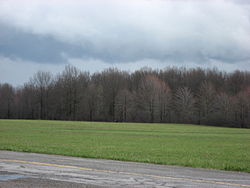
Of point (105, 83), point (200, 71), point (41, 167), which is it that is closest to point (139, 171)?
point (41, 167)

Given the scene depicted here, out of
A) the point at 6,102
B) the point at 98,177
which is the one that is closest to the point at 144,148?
the point at 98,177

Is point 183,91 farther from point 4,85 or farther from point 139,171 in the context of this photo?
point 139,171

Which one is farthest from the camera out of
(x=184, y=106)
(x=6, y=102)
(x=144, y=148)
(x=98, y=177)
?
(x=6, y=102)

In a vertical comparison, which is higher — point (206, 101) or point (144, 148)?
point (206, 101)

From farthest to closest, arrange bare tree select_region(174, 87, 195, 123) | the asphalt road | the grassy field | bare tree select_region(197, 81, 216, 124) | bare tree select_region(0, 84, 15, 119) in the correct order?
1. bare tree select_region(0, 84, 15, 119)
2. bare tree select_region(174, 87, 195, 123)
3. bare tree select_region(197, 81, 216, 124)
4. the grassy field
5. the asphalt road

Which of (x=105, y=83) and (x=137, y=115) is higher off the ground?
(x=105, y=83)

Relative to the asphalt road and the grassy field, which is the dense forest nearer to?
the grassy field

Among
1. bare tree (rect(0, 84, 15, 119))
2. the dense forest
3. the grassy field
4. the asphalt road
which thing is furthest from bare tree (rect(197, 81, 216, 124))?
the asphalt road

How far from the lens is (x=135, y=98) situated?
111875 mm

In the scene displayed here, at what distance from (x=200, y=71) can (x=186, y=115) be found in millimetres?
27207

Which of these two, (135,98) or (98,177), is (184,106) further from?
(98,177)

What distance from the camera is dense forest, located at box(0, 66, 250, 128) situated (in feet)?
345

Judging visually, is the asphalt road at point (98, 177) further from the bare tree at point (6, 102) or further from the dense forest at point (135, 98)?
the bare tree at point (6, 102)

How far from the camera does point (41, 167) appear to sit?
449 inches
